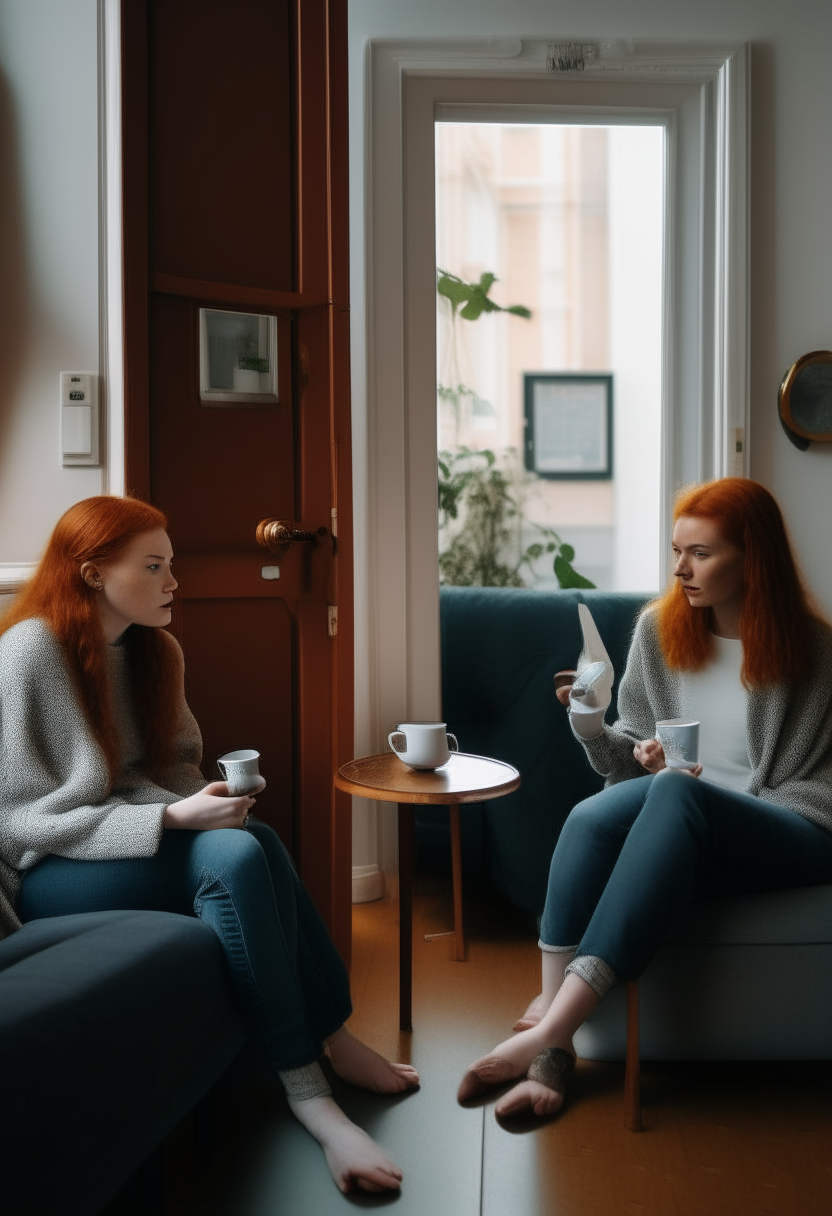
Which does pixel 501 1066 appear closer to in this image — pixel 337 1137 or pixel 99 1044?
pixel 337 1137

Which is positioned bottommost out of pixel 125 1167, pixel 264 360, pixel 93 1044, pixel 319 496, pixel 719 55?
pixel 125 1167

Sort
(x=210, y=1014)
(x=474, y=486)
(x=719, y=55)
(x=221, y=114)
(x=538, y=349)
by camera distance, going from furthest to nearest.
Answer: (x=538, y=349) < (x=474, y=486) < (x=719, y=55) < (x=221, y=114) < (x=210, y=1014)

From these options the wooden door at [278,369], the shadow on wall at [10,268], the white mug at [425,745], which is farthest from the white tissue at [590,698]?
the shadow on wall at [10,268]

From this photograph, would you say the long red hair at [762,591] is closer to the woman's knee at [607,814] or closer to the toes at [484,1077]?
the woman's knee at [607,814]

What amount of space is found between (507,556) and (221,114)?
1.57 m

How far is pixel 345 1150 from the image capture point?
5.52ft

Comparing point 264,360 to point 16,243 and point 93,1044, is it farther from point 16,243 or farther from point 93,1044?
point 93,1044

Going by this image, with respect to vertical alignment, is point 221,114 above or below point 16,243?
above

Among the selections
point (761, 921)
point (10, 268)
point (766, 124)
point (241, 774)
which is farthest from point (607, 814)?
point (766, 124)

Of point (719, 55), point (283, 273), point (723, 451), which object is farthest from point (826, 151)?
point (283, 273)

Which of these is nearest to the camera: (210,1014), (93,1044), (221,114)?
(93,1044)

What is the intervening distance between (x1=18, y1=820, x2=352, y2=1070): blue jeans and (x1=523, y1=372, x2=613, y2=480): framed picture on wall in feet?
7.21

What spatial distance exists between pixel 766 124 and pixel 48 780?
250 cm

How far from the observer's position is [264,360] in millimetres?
2428
